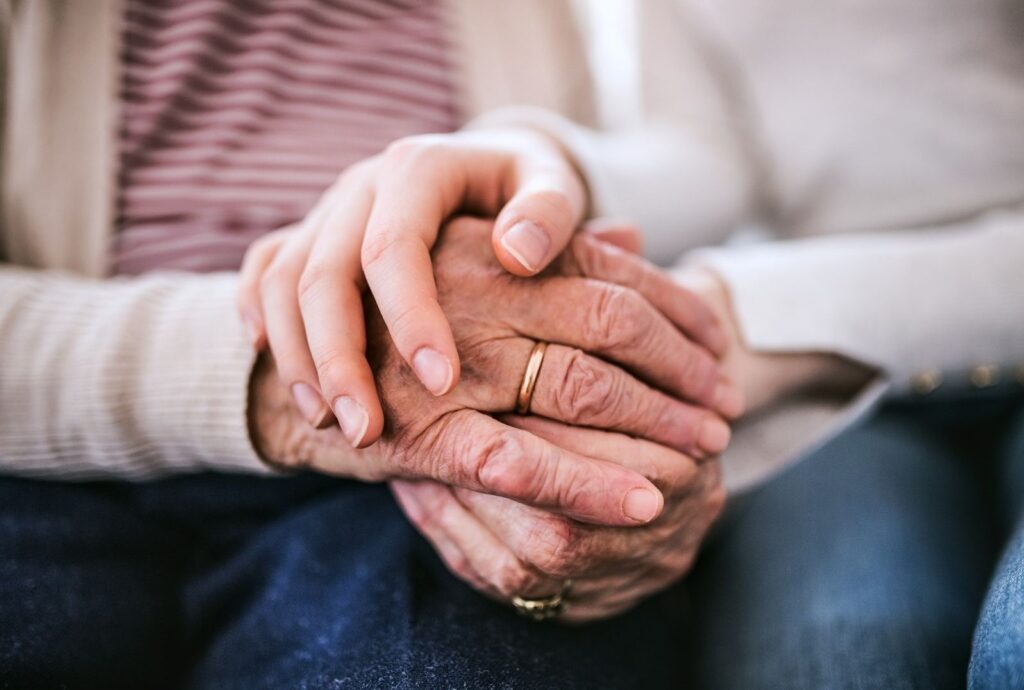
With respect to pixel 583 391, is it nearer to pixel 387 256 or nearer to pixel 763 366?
pixel 387 256

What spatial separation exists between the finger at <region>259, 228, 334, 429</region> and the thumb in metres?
0.17

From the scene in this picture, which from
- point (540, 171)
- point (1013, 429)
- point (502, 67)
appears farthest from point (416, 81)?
point (1013, 429)

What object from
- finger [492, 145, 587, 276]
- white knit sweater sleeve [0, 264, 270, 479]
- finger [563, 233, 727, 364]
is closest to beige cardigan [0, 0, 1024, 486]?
white knit sweater sleeve [0, 264, 270, 479]

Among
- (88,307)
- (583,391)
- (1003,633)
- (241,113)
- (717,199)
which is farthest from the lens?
(717,199)

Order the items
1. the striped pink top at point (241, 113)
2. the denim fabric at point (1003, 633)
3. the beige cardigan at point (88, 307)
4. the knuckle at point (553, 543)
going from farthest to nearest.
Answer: the striped pink top at point (241, 113)
the beige cardigan at point (88, 307)
the knuckle at point (553, 543)
the denim fabric at point (1003, 633)

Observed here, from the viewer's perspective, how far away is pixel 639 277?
571 mm

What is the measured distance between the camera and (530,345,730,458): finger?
0.50 m

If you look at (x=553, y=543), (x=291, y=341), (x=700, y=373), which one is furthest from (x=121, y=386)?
(x=700, y=373)

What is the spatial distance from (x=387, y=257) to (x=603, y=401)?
20 centimetres

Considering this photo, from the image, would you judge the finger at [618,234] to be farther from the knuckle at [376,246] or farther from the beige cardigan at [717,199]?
the knuckle at [376,246]

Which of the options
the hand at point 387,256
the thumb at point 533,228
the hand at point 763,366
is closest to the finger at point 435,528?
the hand at point 387,256

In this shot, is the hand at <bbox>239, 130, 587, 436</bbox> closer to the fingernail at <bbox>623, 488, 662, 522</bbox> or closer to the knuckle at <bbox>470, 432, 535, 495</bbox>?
the knuckle at <bbox>470, 432, 535, 495</bbox>

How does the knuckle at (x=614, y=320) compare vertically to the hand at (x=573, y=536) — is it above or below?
above

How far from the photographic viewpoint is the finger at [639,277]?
563mm
